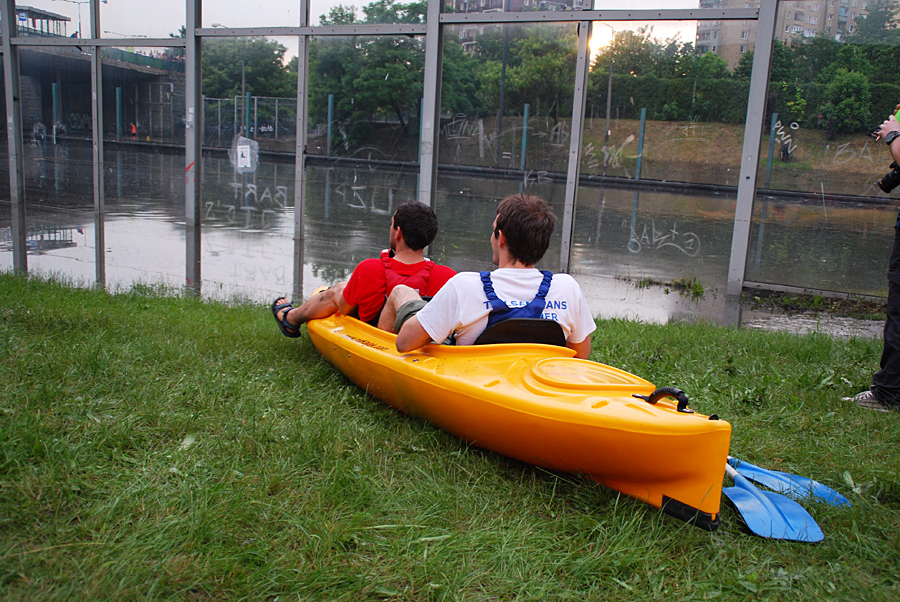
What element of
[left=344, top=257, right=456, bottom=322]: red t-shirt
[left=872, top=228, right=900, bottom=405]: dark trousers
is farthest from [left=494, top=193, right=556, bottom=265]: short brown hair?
[left=872, top=228, right=900, bottom=405]: dark trousers

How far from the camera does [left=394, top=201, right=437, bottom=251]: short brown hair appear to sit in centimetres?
395

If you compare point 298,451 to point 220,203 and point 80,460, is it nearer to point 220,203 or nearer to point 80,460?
point 80,460

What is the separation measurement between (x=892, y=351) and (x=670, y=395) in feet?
7.85

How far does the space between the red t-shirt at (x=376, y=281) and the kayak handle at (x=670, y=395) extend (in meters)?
1.58

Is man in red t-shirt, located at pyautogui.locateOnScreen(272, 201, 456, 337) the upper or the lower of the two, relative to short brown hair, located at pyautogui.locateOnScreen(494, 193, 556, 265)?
lower

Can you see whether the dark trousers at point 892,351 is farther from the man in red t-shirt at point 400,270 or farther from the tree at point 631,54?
the tree at point 631,54

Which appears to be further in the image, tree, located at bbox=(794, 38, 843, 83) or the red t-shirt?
tree, located at bbox=(794, 38, 843, 83)

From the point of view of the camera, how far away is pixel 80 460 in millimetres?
2838

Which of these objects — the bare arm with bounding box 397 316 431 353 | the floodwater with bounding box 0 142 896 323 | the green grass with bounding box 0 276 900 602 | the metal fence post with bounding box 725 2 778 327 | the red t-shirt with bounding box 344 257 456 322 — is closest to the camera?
the green grass with bounding box 0 276 900 602

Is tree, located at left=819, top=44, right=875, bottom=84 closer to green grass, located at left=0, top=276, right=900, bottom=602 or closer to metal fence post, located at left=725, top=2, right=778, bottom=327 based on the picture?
metal fence post, located at left=725, top=2, right=778, bottom=327

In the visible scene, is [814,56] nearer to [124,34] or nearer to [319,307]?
A: [319,307]

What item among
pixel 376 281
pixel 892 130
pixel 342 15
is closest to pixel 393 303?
pixel 376 281

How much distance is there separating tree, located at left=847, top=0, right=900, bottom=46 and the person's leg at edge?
6.60 m

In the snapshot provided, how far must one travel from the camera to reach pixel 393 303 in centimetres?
389
